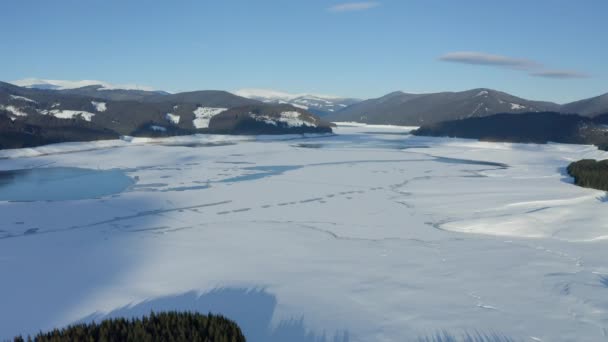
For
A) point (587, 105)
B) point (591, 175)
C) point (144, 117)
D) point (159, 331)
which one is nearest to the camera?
point (159, 331)

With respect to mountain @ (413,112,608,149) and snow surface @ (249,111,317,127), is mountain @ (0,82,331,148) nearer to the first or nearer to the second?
snow surface @ (249,111,317,127)

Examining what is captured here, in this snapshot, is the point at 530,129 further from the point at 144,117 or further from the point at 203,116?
the point at 144,117

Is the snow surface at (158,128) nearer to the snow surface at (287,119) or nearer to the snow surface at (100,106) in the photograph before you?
the snow surface at (287,119)

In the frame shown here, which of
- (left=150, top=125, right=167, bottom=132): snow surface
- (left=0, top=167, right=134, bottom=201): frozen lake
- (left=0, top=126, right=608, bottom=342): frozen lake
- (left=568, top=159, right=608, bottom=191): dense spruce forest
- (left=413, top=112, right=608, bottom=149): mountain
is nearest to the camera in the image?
(left=0, top=126, right=608, bottom=342): frozen lake

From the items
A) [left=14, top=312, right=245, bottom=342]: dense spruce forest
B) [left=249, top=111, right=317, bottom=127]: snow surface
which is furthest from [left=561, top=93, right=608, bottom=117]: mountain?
[left=14, top=312, right=245, bottom=342]: dense spruce forest

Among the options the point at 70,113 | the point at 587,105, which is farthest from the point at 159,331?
the point at 587,105

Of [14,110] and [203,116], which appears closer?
[14,110]
